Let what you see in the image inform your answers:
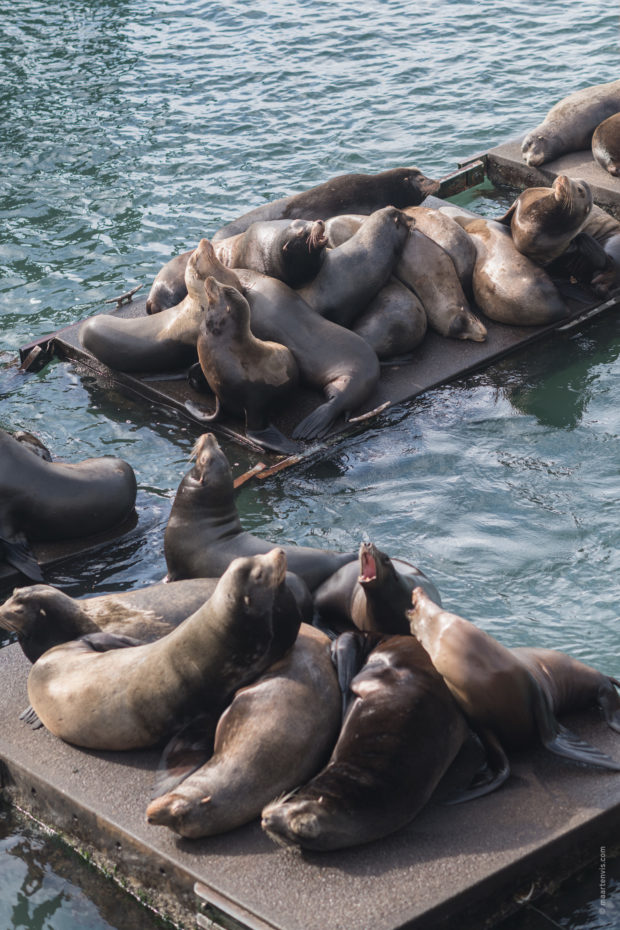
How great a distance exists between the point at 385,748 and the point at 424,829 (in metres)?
0.34

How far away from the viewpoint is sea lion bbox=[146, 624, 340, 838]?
14.7 feet

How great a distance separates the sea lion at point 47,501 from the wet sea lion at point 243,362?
1069 millimetres

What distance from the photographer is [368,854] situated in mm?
4375

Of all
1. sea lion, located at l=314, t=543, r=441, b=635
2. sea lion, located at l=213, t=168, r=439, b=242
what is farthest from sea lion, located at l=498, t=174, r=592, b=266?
sea lion, located at l=314, t=543, r=441, b=635

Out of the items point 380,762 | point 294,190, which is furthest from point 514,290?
point 380,762

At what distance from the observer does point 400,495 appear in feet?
24.9

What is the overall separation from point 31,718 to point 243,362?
3426 mm

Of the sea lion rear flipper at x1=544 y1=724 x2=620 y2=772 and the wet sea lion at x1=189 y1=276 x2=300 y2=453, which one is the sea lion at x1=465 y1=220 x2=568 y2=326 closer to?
the wet sea lion at x1=189 y1=276 x2=300 y2=453

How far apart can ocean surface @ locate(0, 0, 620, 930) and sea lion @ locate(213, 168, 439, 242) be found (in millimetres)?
1817

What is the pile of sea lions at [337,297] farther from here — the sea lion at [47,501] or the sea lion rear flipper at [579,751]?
the sea lion rear flipper at [579,751]

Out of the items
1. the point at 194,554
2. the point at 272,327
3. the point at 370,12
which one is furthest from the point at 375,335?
the point at 370,12

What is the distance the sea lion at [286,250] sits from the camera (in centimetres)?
879

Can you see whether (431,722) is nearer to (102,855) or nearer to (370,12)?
(102,855)

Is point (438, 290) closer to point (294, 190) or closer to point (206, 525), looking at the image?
point (206, 525)
